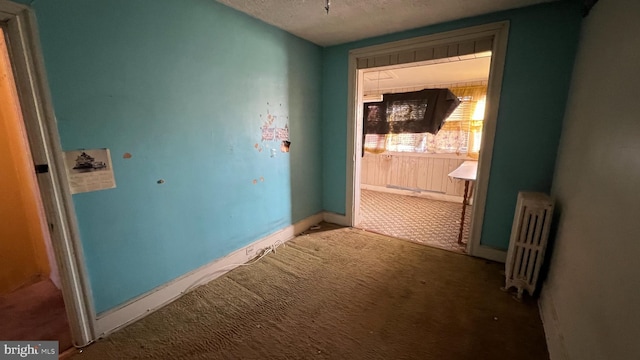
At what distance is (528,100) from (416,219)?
2044 mm

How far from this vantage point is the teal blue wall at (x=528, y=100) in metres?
1.97

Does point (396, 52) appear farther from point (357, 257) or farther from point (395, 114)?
point (357, 257)

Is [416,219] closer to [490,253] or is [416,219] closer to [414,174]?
[490,253]

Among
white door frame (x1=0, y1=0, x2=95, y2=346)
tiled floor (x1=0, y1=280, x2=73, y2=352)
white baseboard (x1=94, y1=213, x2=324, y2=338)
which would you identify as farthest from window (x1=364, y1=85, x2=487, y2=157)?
tiled floor (x1=0, y1=280, x2=73, y2=352)

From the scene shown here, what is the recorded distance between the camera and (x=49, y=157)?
130 centimetres

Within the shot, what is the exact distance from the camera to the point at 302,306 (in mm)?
1866

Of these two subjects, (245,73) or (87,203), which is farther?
(245,73)

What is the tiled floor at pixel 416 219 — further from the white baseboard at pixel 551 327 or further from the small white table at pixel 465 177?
the white baseboard at pixel 551 327

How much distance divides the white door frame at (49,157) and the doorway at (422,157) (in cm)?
268

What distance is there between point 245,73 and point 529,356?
2.87 metres

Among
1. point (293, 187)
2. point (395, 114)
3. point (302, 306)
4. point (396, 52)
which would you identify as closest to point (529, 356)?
point (302, 306)

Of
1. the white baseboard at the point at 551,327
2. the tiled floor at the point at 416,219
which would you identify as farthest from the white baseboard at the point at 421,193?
the white baseboard at the point at 551,327

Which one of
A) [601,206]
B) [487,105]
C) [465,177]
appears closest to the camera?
[601,206]

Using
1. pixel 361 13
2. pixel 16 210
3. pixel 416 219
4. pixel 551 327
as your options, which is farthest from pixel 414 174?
pixel 16 210
